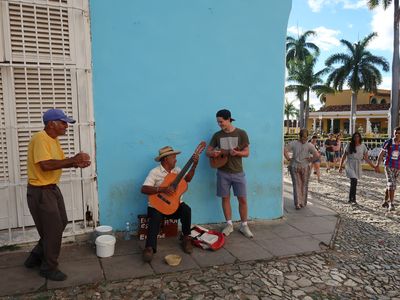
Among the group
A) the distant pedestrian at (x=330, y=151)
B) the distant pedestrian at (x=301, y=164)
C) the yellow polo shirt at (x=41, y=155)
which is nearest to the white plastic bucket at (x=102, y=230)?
the yellow polo shirt at (x=41, y=155)

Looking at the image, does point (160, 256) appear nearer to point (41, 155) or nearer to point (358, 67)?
point (41, 155)

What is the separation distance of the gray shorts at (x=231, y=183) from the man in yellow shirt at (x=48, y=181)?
205 cm

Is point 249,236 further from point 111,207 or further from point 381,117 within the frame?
point 381,117

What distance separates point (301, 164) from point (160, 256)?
345 cm

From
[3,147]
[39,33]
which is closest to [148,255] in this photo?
[3,147]

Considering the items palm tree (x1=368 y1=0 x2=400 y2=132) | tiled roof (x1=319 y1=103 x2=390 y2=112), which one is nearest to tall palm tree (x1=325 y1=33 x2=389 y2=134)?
tiled roof (x1=319 y1=103 x2=390 y2=112)

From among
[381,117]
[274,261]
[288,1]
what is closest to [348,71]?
[381,117]

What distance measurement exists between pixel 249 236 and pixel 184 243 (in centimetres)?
101

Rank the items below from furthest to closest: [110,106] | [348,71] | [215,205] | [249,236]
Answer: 1. [348,71]
2. [215,205]
3. [249,236]
4. [110,106]

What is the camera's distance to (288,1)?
5.04 metres

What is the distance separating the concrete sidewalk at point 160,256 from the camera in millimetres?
3342

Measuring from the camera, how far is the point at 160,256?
12.8 ft

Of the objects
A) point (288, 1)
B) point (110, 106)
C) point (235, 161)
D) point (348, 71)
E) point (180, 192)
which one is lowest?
point (180, 192)

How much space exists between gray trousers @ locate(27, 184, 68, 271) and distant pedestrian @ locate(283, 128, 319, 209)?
4.22m
